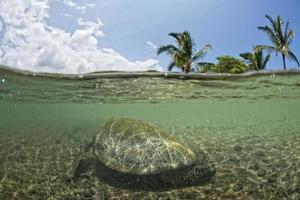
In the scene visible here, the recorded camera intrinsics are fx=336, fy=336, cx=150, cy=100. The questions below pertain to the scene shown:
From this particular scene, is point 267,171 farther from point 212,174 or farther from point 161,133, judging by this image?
point 161,133

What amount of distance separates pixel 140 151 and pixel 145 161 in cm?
36

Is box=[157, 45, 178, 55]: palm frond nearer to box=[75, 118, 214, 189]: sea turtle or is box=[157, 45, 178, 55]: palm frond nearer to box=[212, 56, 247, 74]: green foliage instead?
box=[212, 56, 247, 74]: green foliage

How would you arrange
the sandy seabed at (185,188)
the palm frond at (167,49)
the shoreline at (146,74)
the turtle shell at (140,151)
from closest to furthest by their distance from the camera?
1. the sandy seabed at (185,188)
2. the turtle shell at (140,151)
3. the shoreline at (146,74)
4. the palm frond at (167,49)

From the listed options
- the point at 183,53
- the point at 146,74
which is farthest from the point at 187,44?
the point at 146,74

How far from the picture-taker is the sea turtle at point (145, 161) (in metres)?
9.16

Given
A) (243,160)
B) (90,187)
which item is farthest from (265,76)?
(90,187)

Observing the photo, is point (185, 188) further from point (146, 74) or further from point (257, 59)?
point (257, 59)

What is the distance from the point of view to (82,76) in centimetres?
1778

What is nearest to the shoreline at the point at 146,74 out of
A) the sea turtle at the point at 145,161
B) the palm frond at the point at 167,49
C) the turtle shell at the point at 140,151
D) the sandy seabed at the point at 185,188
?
the sandy seabed at the point at 185,188

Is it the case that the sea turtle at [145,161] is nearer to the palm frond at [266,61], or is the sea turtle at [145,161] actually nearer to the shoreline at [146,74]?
the shoreline at [146,74]

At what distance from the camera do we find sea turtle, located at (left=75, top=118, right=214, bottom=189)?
9156mm

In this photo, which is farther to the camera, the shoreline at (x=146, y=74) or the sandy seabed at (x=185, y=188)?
the shoreline at (x=146, y=74)

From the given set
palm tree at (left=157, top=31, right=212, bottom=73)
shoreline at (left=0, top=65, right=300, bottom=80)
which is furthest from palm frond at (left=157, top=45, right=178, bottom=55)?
→ shoreline at (left=0, top=65, right=300, bottom=80)

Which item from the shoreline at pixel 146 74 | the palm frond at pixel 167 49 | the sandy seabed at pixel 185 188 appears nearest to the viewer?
the sandy seabed at pixel 185 188
